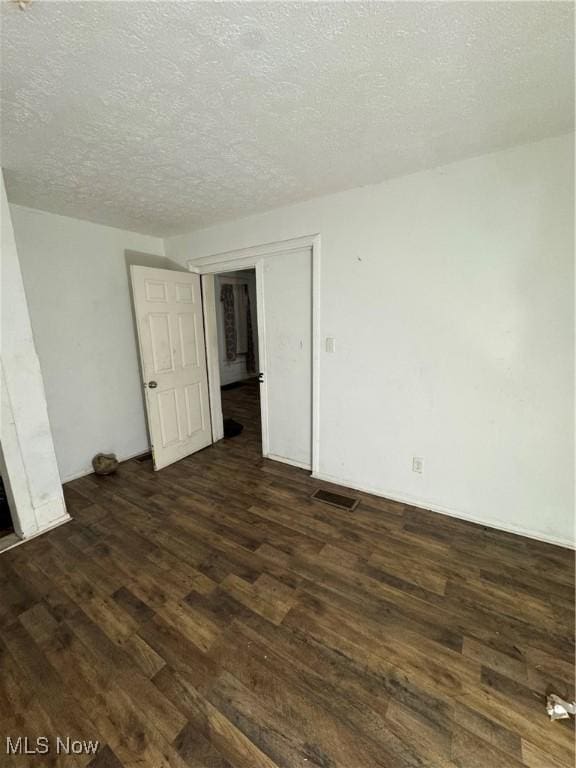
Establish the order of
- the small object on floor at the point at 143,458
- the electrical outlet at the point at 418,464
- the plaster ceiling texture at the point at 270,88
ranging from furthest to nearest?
the small object on floor at the point at 143,458, the electrical outlet at the point at 418,464, the plaster ceiling texture at the point at 270,88

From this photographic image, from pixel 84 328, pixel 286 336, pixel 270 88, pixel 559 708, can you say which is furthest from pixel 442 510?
pixel 84 328

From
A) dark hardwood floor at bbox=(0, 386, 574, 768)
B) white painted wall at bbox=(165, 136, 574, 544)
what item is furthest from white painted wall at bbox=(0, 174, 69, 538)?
white painted wall at bbox=(165, 136, 574, 544)

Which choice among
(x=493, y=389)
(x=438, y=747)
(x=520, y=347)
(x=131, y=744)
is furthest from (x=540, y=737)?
(x=520, y=347)

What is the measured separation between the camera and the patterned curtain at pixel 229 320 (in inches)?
251

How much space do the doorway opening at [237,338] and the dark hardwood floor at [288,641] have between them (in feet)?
11.2

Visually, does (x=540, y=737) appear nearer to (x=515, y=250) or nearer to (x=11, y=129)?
(x=515, y=250)

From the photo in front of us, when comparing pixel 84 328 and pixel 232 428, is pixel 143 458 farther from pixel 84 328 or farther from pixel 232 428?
pixel 84 328

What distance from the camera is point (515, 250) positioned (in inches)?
74.7

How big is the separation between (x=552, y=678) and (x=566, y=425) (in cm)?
130

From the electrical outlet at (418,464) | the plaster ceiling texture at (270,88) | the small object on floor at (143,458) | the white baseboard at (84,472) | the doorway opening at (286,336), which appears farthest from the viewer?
the small object on floor at (143,458)

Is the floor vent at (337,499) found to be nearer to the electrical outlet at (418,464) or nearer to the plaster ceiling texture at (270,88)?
the electrical outlet at (418,464)

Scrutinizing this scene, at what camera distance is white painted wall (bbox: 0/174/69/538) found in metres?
2.00

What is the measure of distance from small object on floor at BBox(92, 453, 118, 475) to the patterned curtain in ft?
12.3

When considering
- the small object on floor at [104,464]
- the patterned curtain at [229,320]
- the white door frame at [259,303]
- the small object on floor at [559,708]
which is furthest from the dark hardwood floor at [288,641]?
the patterned curtain at [229,320]
